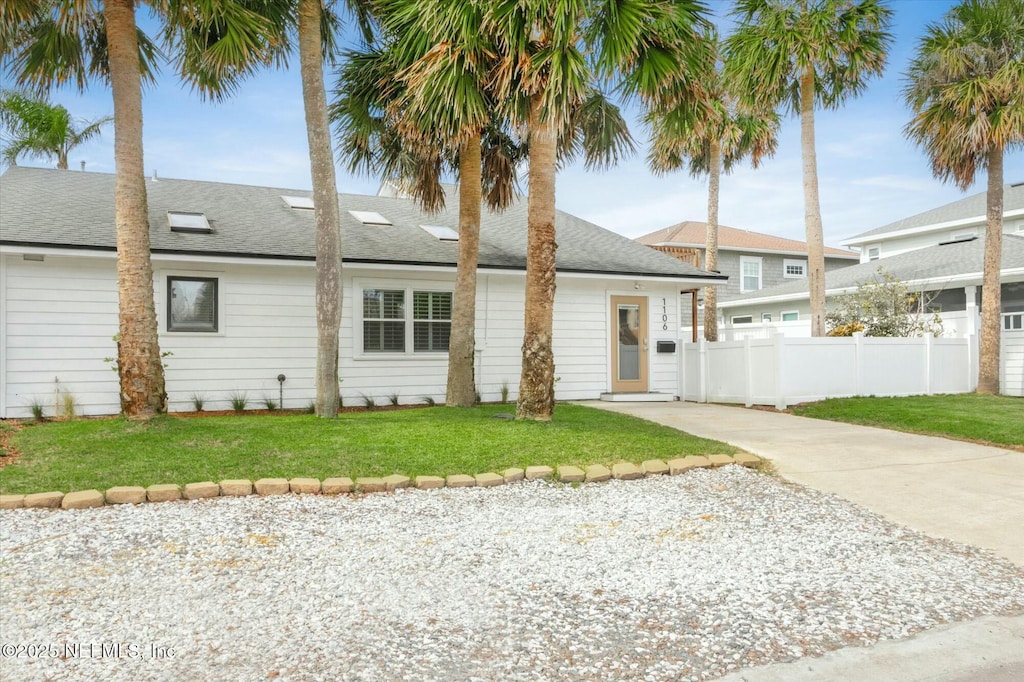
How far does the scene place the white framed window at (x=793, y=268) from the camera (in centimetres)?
3057

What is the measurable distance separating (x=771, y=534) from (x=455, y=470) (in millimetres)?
2746

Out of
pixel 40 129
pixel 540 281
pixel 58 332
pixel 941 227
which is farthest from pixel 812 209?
pixel 40 129

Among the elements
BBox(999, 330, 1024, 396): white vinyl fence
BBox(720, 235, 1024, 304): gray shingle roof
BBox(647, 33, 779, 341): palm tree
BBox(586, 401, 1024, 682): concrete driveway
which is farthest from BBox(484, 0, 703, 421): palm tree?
BBox(720, 235, 1024, 304): gray shingle roof

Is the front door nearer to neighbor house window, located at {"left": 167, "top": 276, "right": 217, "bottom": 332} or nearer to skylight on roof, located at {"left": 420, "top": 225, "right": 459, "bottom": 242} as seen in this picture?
skylight on roof, located at {"left": 420, "top": 225, "right": 459, "bottom": 242}

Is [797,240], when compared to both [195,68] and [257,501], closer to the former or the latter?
[195,68]

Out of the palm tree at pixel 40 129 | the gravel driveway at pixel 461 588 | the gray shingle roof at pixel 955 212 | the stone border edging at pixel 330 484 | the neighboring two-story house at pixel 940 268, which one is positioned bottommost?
the gravel driveway at pixel 461 588

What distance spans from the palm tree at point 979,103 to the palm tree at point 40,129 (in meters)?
24.8

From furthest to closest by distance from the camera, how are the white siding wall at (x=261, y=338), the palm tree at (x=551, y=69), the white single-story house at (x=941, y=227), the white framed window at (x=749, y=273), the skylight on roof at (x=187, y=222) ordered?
the white framed window at (x=749, y=273) → the white single-story house at (x=941, y=227) → the skylight on roof at (x=187, y=222) → the white siding wall at (x=261, y=338) → the palm tree at (x=551, y=69)

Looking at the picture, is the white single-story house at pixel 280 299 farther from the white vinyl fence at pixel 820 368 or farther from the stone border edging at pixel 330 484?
the stone border edging at pixel 330 484

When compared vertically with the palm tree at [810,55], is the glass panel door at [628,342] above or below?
below

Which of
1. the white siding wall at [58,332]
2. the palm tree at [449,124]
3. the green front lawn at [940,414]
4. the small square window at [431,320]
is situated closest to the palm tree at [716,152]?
the palm tree at [449,124]

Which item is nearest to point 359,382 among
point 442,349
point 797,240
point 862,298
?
point 442,349

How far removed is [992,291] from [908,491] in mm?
10773

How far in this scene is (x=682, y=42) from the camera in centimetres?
867
